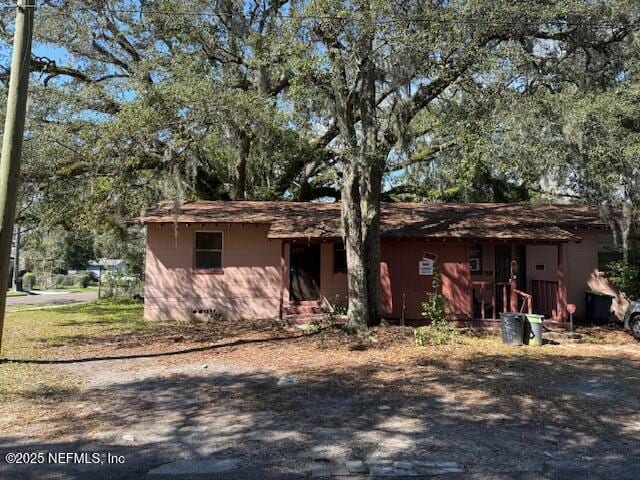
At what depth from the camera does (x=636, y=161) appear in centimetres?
1005

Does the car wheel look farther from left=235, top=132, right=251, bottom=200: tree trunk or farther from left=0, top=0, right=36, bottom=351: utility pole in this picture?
left=0, top=0, right=36, bottom=351: utility pole

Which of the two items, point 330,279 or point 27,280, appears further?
point 27,280

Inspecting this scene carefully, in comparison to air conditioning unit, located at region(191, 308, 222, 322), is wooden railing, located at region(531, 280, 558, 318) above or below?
above

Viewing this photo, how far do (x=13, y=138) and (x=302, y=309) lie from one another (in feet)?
29.4

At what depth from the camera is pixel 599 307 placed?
14.6 meters

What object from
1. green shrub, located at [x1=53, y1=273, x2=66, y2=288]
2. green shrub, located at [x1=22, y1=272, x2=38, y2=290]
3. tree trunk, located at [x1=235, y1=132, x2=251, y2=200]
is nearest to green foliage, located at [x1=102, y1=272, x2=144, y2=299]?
tree trunk, located at [x1=235, y1=132, x2=251, y2=200]

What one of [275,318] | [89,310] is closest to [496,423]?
[275,318]

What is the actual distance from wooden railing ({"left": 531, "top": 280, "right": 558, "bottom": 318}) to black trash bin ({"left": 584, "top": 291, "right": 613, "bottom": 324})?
151cm

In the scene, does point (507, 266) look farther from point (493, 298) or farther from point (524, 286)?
point (493, 298)

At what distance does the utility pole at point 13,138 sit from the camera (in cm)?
755

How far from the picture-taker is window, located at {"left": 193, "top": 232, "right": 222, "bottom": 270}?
15617 mm

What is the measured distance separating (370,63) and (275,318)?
7.96m

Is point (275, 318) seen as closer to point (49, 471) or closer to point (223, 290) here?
point (223, 290)

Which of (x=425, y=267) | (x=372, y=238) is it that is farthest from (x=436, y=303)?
(x=372, y=238)
